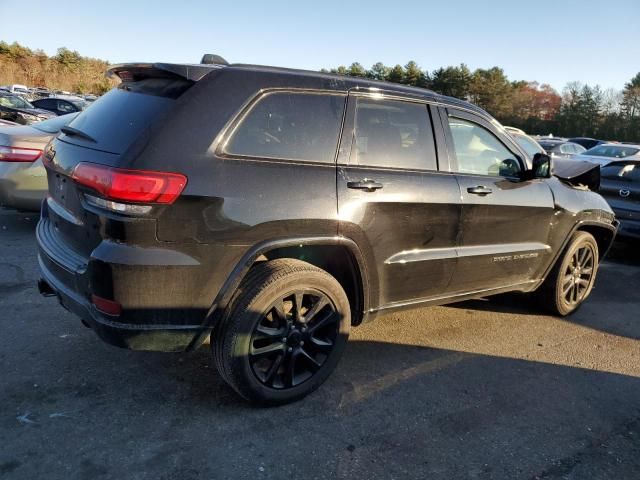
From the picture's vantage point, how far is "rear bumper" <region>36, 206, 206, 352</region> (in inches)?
96.6

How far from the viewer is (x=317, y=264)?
3.11m

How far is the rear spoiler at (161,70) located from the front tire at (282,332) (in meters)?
1.07

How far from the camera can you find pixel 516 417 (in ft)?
9.70

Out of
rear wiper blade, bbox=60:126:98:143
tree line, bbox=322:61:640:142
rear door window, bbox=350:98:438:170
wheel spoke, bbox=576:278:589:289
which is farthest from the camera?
tree line, bbox=322:61:640:142

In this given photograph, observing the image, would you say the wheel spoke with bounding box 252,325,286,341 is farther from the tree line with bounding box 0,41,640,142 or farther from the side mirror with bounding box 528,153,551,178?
the tree line with bounding box 0,41,640,142

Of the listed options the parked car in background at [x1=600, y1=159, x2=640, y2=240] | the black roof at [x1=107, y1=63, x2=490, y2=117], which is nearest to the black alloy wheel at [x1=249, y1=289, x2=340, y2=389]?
the black roof at [x1=107, y1=63, x2=490, y2=117]

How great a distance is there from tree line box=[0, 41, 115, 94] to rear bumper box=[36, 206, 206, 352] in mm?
53049

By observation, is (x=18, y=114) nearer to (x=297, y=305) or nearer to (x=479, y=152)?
(x=479, y=152)

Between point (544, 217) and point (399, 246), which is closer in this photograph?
point (399, 246)

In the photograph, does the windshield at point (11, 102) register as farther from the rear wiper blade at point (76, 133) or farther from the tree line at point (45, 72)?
the tree line at point (45, 72)

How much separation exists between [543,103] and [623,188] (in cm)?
5709

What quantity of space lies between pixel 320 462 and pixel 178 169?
1.58 m

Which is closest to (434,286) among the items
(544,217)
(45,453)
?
(544,217)

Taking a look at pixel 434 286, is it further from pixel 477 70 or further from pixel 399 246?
pixel 477 70
